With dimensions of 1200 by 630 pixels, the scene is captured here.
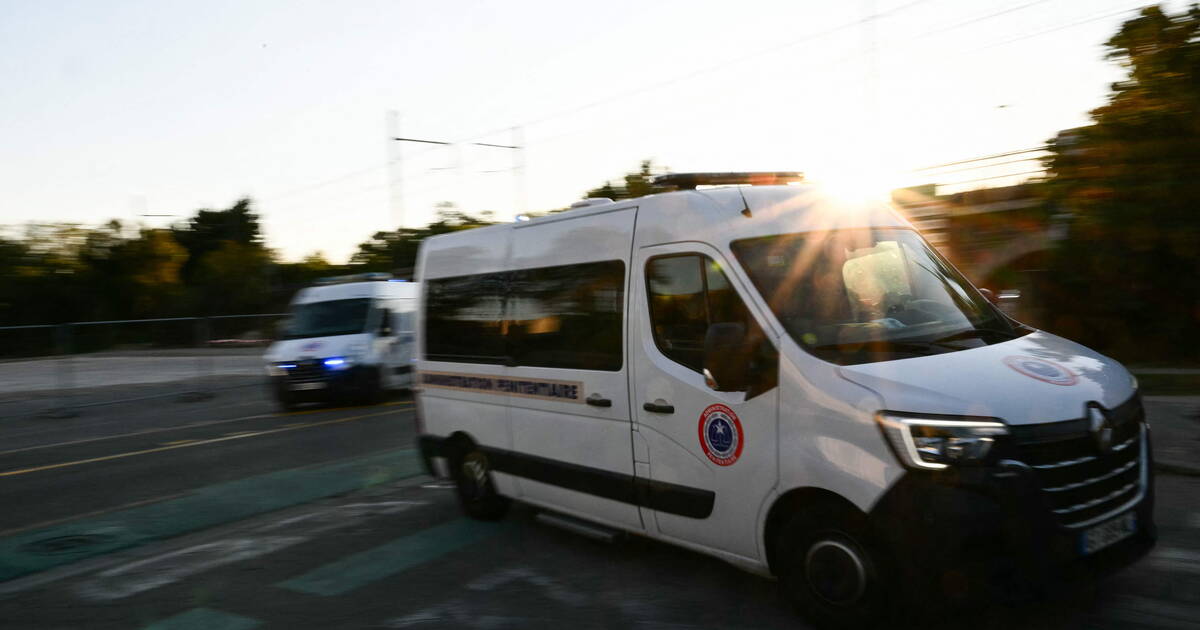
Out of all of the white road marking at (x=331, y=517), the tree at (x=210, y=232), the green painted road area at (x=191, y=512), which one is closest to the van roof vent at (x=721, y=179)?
the white road marking at (x=331, y=517)

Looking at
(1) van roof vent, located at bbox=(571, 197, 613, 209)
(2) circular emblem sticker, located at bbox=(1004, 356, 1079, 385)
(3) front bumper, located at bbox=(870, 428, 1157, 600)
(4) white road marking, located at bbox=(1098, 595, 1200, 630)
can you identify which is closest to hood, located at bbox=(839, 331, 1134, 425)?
(2) circular emblem sticker, located at bbox=(1004, 356, 1079, 385)

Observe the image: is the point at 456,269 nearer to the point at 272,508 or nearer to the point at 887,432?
the point at 272,508

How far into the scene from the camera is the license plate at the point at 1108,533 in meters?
3.88

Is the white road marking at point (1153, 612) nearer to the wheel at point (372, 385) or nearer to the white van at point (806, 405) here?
the white van at point (806, 405)

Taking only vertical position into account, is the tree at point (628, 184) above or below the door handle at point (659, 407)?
above

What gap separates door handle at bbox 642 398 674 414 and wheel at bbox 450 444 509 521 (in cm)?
203

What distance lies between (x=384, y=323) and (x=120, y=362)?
347 inches

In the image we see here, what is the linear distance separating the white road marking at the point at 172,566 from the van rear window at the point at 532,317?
1.88 m

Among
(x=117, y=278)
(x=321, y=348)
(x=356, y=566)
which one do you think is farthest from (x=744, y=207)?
(x=117, y=278)

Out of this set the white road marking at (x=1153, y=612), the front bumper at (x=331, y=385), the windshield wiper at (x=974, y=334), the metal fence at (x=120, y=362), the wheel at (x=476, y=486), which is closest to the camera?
the white road marking at (x=1153, y=612)

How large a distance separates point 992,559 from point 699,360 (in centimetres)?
170

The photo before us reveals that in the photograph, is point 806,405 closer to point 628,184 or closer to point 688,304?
point 688,304

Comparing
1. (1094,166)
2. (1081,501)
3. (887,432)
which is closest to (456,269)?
(887,432)

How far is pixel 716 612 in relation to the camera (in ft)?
15.6
